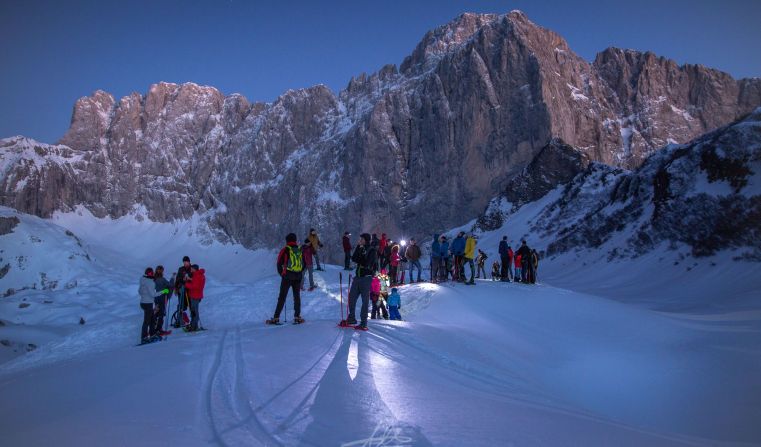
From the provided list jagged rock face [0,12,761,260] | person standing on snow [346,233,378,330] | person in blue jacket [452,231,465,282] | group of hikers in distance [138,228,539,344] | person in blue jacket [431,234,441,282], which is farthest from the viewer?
jagged rock face [0,12,761,260]

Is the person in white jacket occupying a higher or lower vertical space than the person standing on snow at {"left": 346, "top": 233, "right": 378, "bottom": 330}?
lower

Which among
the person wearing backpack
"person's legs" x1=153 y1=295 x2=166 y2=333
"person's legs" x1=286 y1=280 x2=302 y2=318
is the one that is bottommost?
"person's legs" x1=153 y1=295 x2=166 y2=333

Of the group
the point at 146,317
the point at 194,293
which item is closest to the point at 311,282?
the point at 194,293

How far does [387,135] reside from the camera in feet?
312

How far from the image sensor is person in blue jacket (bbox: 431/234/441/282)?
62.8 ft

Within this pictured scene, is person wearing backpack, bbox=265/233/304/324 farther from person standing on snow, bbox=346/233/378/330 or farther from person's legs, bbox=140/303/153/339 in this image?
person's legs, bbox=140/303/153/339

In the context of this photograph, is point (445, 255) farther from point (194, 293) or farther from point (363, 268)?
point (194, 293)

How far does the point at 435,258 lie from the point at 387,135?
3069 inches

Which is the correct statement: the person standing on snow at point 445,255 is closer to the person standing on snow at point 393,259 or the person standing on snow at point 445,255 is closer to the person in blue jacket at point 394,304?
the person standing on snow at point 393,259

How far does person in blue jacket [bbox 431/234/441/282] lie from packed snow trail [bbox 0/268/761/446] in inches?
274

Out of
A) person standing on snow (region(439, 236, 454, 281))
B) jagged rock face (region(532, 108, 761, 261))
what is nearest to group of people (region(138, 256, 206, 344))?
person standing on snow (region(439, 236, 454, 281))

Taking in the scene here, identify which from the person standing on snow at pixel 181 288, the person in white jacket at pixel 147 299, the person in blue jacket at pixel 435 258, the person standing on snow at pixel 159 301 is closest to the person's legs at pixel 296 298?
the person in white jacket at pixel 147 299

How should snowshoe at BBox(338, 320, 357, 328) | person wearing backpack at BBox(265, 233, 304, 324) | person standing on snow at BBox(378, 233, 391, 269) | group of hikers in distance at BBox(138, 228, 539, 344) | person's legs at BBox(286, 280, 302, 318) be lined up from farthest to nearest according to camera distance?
person standing on snow at BBox(378, 233, 391, 269) → person's legs at BBox(286, 280, 302, 318) → person wearing backpack at BBox(265, 233, 304, 324) → group of hikers in distance at BBox(138, 228, 539, 344) → snowshoe at BBox(338, 320, 357, 328)

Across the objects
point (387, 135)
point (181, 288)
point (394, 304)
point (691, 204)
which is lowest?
point (394, 304)
